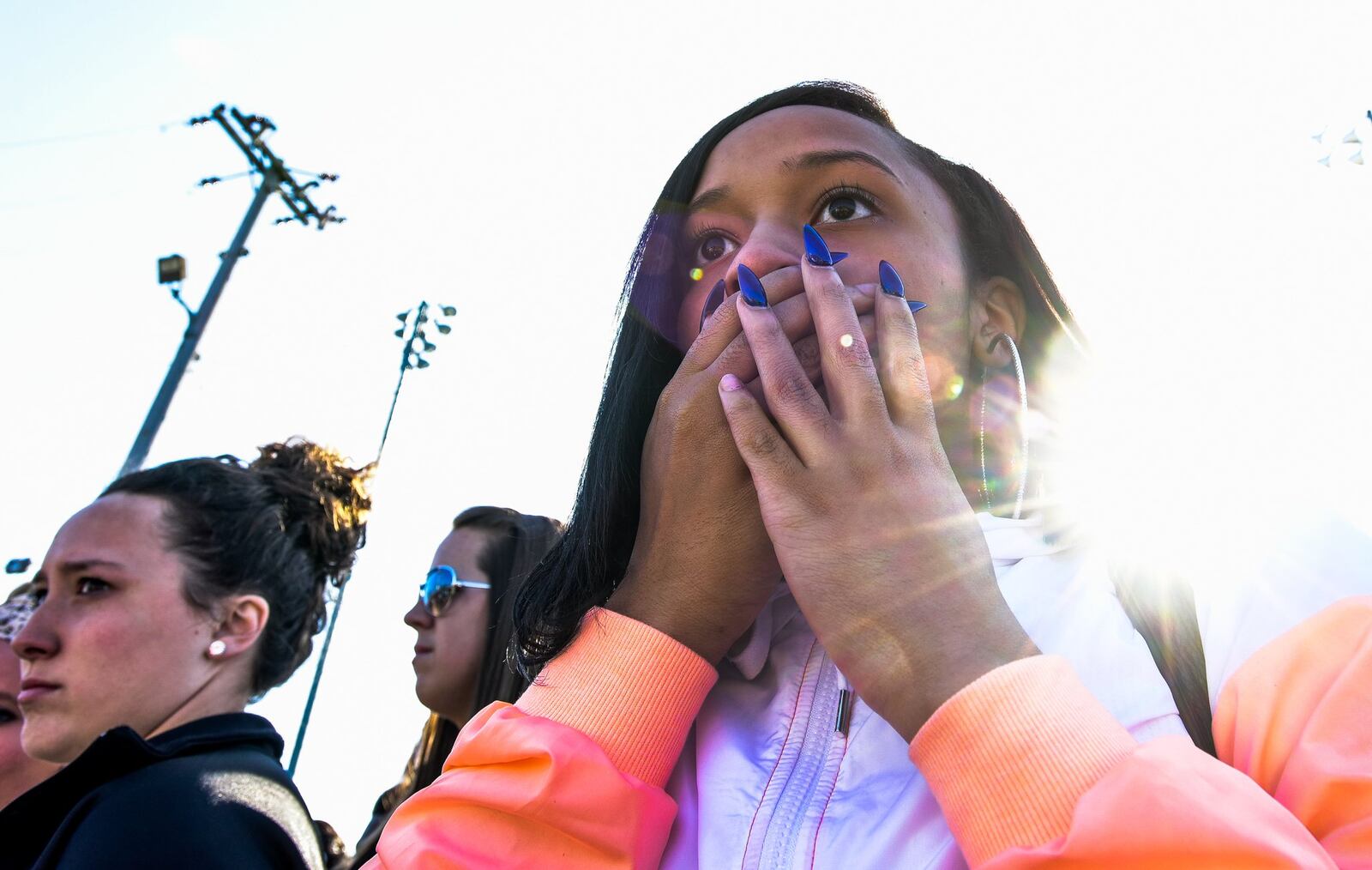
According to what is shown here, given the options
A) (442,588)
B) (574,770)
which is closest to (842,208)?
(574,770)

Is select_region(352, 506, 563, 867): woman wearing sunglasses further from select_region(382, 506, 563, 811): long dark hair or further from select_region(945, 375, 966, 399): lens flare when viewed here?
select_region(945, 375, 966, 399): lens flare

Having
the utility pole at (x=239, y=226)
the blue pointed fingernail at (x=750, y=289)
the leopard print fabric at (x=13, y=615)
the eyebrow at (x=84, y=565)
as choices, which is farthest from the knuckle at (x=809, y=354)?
the utility pole at (x=239, y=226)

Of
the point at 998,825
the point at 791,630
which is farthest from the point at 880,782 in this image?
the point at 791,630

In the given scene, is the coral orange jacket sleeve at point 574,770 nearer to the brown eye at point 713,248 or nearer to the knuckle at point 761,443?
the knuckle at point 761,443

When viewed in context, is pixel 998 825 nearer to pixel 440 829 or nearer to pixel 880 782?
pixel 880 782

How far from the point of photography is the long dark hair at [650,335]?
1977 millimetres

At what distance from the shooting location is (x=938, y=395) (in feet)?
6.33

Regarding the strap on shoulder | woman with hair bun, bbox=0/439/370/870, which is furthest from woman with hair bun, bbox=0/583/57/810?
the strap on shoulder

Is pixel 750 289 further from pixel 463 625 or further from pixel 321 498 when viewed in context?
pixel 463 625

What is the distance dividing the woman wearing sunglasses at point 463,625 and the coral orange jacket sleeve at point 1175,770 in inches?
141

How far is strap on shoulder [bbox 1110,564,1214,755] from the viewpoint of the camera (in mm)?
1310

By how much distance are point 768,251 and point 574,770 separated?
1.11m

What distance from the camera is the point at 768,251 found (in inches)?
74.2

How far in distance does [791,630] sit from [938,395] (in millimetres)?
609
